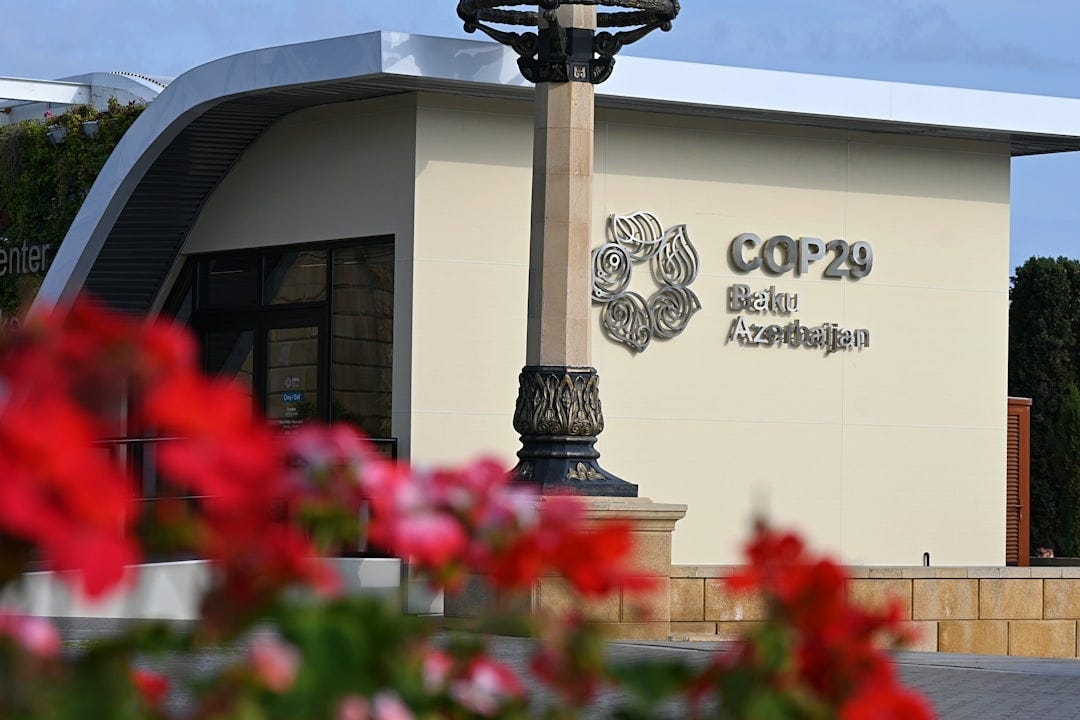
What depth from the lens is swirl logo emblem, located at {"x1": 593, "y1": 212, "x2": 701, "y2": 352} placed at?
18922 mm

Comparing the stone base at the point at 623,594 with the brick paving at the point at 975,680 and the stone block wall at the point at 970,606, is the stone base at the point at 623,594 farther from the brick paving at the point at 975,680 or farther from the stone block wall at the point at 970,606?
the stone block wall at the point at 970,606

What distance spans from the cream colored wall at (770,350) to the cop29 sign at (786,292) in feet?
0.36

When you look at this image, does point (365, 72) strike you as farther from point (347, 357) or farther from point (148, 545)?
point (148, 545)

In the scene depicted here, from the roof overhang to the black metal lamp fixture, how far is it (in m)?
1.35

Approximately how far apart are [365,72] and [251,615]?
1554cm

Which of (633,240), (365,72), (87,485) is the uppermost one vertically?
(365,72)

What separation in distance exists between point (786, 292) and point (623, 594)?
6.10m

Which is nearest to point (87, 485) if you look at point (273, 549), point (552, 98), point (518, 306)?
point (273, 549)

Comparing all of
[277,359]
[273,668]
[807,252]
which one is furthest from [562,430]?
[273,668]

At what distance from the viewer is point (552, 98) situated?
623 inches

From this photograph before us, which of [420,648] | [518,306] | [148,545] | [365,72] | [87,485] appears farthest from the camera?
[518,306]

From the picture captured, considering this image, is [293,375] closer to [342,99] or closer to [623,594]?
[342,99]

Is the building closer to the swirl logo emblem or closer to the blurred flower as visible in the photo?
the swirl logo emblem

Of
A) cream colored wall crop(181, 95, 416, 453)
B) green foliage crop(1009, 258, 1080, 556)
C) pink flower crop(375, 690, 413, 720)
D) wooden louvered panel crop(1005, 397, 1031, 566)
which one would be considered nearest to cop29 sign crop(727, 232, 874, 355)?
wooden louvered panel crop(1005, 397, 1031, 566)
